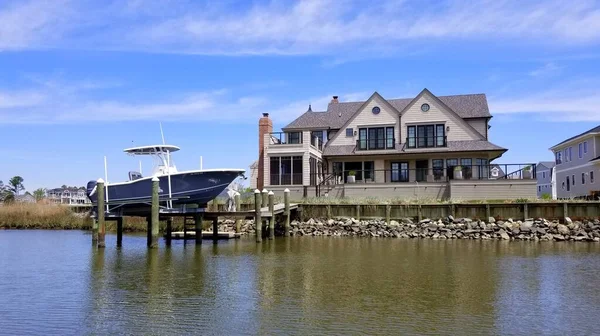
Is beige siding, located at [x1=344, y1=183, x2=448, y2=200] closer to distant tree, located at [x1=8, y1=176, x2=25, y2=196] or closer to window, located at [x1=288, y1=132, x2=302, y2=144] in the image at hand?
window, located at [x1=288, y1=132, x2=302, y2=144]

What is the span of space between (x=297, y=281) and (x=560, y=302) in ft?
23.1

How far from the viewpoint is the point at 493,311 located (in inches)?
496

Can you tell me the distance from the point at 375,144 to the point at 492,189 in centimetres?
977

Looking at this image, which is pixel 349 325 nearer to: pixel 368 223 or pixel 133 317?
pixel 133 317

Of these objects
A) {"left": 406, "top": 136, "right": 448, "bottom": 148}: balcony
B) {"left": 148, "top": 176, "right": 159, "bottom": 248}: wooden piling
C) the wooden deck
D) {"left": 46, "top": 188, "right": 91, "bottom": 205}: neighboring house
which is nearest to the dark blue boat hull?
{"left": 148, "top": 176, "right": 159, "bottom": 248}: wooden piling

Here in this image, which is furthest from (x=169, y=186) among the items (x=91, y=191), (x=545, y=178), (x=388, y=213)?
(x=545, y=178)

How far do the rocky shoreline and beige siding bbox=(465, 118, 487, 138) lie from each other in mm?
11606

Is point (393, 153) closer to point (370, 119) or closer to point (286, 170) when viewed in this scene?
point (370, 119)

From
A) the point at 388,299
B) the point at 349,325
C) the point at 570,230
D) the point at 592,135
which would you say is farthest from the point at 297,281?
the point at 592,135

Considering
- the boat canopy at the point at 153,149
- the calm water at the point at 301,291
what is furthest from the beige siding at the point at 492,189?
the boat canopy at the point at 153,149

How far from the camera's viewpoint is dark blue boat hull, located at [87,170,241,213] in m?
27.7

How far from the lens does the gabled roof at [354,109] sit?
43469mm

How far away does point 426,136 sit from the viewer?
41781 mm

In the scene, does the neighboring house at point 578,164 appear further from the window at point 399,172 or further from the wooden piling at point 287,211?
the wooden piling at point 287,211
